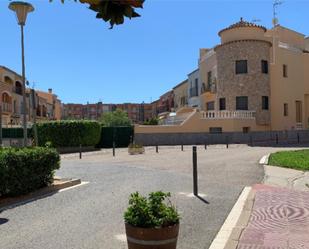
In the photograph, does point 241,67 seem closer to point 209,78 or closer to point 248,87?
point 248,87

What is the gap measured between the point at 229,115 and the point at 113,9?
1475 inches

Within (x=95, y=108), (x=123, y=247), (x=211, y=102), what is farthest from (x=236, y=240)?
(x=95, y=108)

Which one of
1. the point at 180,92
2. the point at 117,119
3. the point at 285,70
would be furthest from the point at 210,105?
the point at 117,119

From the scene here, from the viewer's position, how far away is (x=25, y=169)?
34.2 feet

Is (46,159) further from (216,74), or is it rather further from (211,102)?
(211,102)

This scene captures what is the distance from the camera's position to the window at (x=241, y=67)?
41062 mm

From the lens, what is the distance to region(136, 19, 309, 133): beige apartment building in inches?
1544

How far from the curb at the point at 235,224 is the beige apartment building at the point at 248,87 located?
28.8m

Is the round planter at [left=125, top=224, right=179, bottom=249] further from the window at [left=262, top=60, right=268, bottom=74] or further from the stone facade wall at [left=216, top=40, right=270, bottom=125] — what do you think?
the window at [left=262, top=60, right=268, bottom=74]

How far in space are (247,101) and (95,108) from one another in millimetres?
113502

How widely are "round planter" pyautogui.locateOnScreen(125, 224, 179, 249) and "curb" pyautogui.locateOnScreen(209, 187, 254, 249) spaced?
1.44 metres

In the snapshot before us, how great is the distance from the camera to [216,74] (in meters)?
43.5

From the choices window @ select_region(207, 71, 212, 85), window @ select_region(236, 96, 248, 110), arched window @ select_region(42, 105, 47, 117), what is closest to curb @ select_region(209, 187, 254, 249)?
window @ select_region(236, 96, 248, 110)

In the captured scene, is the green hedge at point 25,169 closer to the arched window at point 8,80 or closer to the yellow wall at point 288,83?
the yellow wall at point 288,83
